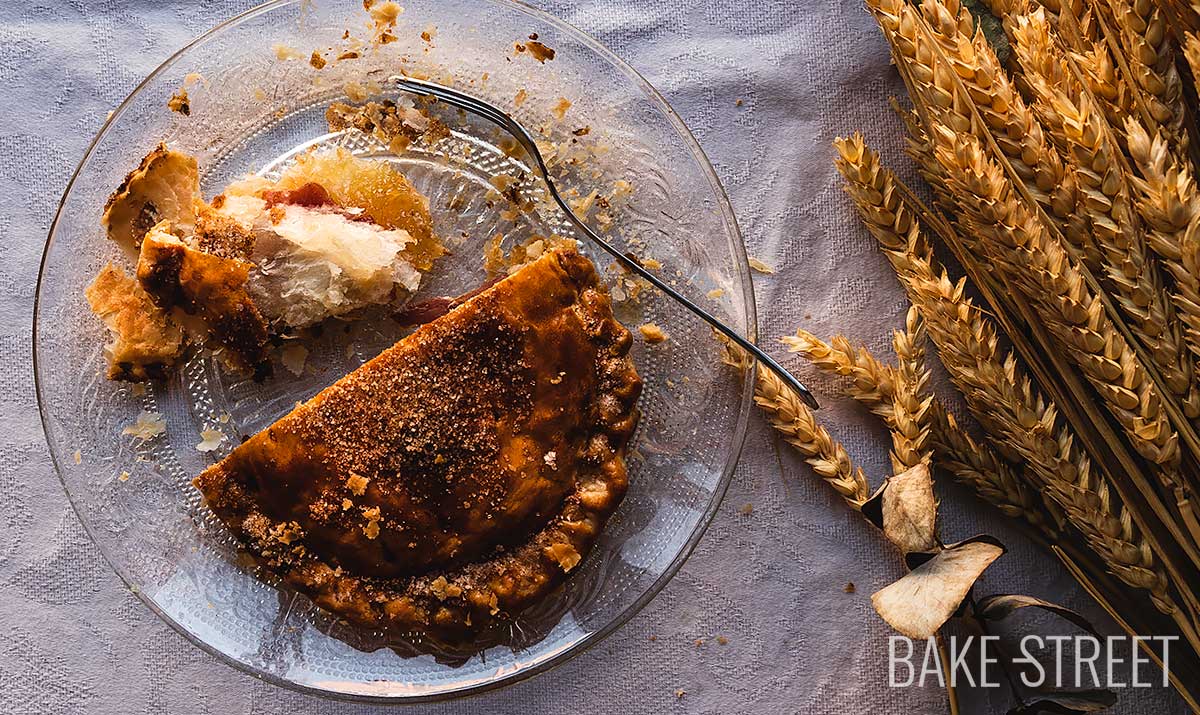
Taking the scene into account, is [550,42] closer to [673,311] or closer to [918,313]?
[673,311]

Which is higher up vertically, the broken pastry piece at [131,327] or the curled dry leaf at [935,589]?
the broken pastry piece at [131,327]

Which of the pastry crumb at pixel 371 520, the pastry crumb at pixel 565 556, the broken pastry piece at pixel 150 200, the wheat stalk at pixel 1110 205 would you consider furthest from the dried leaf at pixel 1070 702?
the broken pastry piece at pixel 150 200

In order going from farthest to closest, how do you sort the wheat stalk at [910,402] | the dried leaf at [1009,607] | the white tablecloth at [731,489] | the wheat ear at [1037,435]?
the white tablecloth at [731,489]
the wheat stalk at [910,402]
the wheat ear at [1037,435]
the dried leaf at [1009,607]

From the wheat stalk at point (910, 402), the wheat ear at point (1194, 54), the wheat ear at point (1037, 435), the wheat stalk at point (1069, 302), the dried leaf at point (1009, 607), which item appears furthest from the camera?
the wheat stalk at point (910, 402)

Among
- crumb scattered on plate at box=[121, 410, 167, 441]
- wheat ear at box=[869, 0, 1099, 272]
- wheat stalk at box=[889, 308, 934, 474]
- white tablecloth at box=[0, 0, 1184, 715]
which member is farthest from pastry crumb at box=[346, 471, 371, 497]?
wheat ear at box=[869, 0, 1099, 272]

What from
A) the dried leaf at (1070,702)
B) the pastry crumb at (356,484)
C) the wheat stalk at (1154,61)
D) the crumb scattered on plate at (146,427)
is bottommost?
the dried leaf at (1070,702)

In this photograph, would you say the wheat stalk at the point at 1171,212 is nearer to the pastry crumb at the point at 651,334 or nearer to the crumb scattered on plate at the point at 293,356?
the pastry crumb at the point at 651,334

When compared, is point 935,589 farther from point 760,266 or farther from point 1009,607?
point 760,266
